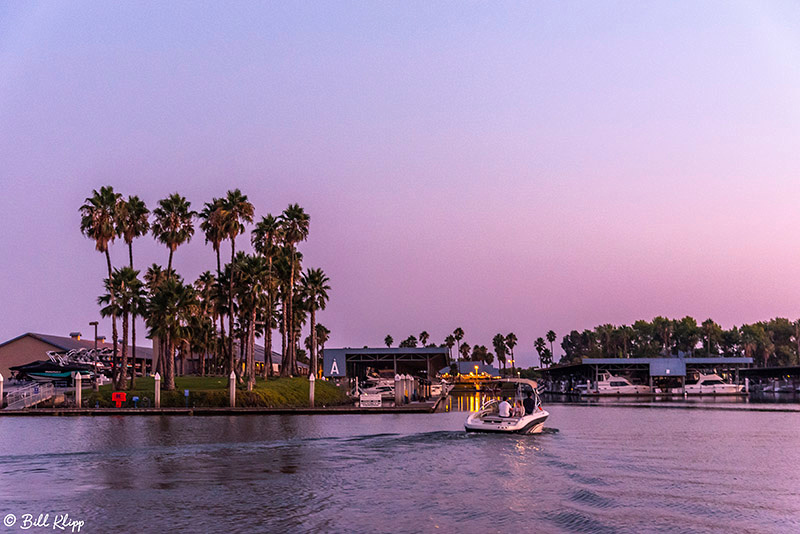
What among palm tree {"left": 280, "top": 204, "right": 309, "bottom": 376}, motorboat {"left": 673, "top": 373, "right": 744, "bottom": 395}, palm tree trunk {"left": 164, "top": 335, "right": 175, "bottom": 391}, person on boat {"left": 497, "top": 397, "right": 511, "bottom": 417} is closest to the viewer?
person on boat {"left": 497, "top": 397, "right": 511, "bottom": 417}

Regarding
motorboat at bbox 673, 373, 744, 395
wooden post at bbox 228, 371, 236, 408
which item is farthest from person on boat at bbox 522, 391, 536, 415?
motorboat at bbox 673, 373, 744, 395

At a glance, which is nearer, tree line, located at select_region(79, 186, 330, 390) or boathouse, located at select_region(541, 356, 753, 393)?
tree line, located at select_region(79, 186, 330, 390)

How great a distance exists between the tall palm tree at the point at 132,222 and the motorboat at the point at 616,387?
9593 centimetres

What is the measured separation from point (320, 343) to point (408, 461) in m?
146

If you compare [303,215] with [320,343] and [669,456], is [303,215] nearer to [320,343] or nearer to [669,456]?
[669,456]

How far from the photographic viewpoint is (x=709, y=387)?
496 feet

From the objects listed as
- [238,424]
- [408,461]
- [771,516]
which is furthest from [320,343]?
[771,516]

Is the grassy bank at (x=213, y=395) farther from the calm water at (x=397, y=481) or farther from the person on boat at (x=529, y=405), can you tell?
the person on boat at (x=529, y=405)

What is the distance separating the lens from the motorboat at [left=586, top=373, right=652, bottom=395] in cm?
14862

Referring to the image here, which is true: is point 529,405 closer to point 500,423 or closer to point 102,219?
point 500,423

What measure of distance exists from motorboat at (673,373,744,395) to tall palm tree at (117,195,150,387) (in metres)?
112
